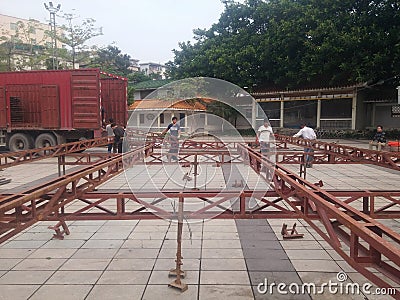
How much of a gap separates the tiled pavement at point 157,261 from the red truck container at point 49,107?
855 centimetres

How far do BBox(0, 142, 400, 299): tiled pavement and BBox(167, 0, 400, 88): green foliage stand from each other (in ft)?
56.4

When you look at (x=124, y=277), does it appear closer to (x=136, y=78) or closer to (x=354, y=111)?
(x=354, y=111)

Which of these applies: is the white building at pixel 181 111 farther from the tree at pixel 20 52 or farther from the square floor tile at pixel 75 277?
the tree at pixel 20 52

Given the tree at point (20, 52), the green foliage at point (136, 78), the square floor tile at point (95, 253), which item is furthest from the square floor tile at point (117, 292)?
the green foliage at point (136, 78)

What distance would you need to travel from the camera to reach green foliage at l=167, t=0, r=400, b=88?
2011 cm

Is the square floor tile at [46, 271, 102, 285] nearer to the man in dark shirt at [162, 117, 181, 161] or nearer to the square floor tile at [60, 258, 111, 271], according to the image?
the square floor tile at [60, 258, 111, 271]

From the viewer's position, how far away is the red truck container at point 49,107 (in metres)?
13.7

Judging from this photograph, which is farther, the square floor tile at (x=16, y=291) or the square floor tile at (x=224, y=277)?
the square floor tile at (x=224, y=277)

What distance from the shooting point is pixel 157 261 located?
4469mm

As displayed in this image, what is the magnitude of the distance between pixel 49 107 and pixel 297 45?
17.6 meters

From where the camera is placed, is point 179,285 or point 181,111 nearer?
point 179,285

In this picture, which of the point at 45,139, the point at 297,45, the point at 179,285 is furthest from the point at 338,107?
the point at 179,285

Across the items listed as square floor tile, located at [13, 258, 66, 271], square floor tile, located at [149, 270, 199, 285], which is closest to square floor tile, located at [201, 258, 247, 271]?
square floor tile, located at [149, 270, 199, 285]

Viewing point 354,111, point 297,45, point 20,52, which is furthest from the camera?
point 20,52
